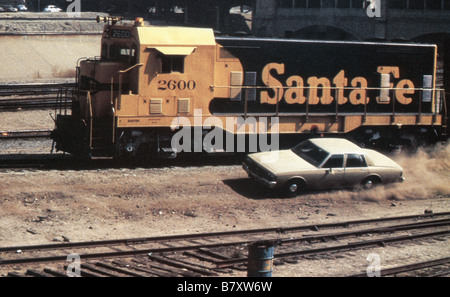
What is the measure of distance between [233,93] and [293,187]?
3.94 metres

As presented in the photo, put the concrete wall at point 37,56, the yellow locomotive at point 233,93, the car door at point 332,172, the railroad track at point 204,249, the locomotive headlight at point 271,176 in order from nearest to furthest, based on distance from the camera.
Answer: the railroad track at point 204,249
the locomotive headlight at point 271,176
the car door at point 332,172
the yellow locomotive at point 233,93
the concrete wall at point 37,56

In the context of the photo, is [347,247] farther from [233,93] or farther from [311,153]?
[233,93]

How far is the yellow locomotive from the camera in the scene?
19.2 m

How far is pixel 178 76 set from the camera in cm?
1950

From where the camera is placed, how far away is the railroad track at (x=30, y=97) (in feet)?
94.0

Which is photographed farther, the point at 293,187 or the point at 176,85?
the point at 176,85

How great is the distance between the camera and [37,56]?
4384 centimetres

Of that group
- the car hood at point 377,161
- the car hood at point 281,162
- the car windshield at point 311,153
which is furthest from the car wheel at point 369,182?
the car hood at point 281,162

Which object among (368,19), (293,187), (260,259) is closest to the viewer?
(260,259)

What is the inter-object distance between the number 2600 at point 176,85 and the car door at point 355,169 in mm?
5023

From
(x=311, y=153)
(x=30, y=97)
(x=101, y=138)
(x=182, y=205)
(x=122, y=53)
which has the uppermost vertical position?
(x=122, y=53)

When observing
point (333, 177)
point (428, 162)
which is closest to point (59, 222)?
point (333, 177)

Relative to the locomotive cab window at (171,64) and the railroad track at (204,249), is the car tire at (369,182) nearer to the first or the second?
the railroad track at (204,249)

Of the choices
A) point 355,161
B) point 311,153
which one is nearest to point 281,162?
point 311,153
